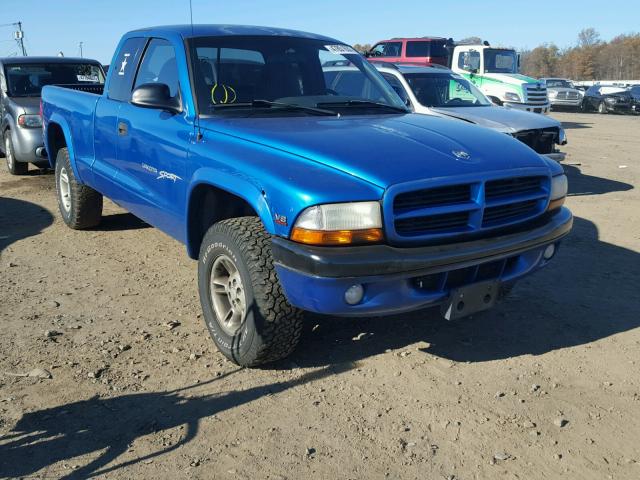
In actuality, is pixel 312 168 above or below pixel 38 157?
above

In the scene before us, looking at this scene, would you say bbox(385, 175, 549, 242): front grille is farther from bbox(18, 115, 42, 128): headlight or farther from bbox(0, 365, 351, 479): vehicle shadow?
bbox(18, 115, 42, 128): headlight

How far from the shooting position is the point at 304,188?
9.66 ft

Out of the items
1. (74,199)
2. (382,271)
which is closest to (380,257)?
(382,271)

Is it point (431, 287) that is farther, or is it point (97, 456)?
point (431, 287)

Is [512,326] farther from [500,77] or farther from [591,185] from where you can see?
[500,77]

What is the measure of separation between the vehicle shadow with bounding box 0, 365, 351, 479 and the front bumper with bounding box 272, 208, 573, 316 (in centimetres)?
69

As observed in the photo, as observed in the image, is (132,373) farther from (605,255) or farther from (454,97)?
(454,97)

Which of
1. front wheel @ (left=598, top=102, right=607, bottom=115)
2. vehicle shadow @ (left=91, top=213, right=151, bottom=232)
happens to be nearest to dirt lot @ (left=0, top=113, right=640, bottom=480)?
vehicle shadow @ (left=91, top=213, right=151, bottom=232)

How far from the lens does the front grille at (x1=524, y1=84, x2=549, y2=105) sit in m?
15.6

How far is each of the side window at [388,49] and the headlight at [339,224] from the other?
56.7 ft

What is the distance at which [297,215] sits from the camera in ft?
9.64

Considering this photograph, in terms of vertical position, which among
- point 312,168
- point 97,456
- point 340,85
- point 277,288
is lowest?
point 97,456

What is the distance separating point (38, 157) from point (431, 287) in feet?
24.6

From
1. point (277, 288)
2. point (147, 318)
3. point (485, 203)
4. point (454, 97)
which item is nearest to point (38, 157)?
point (147, 318)
